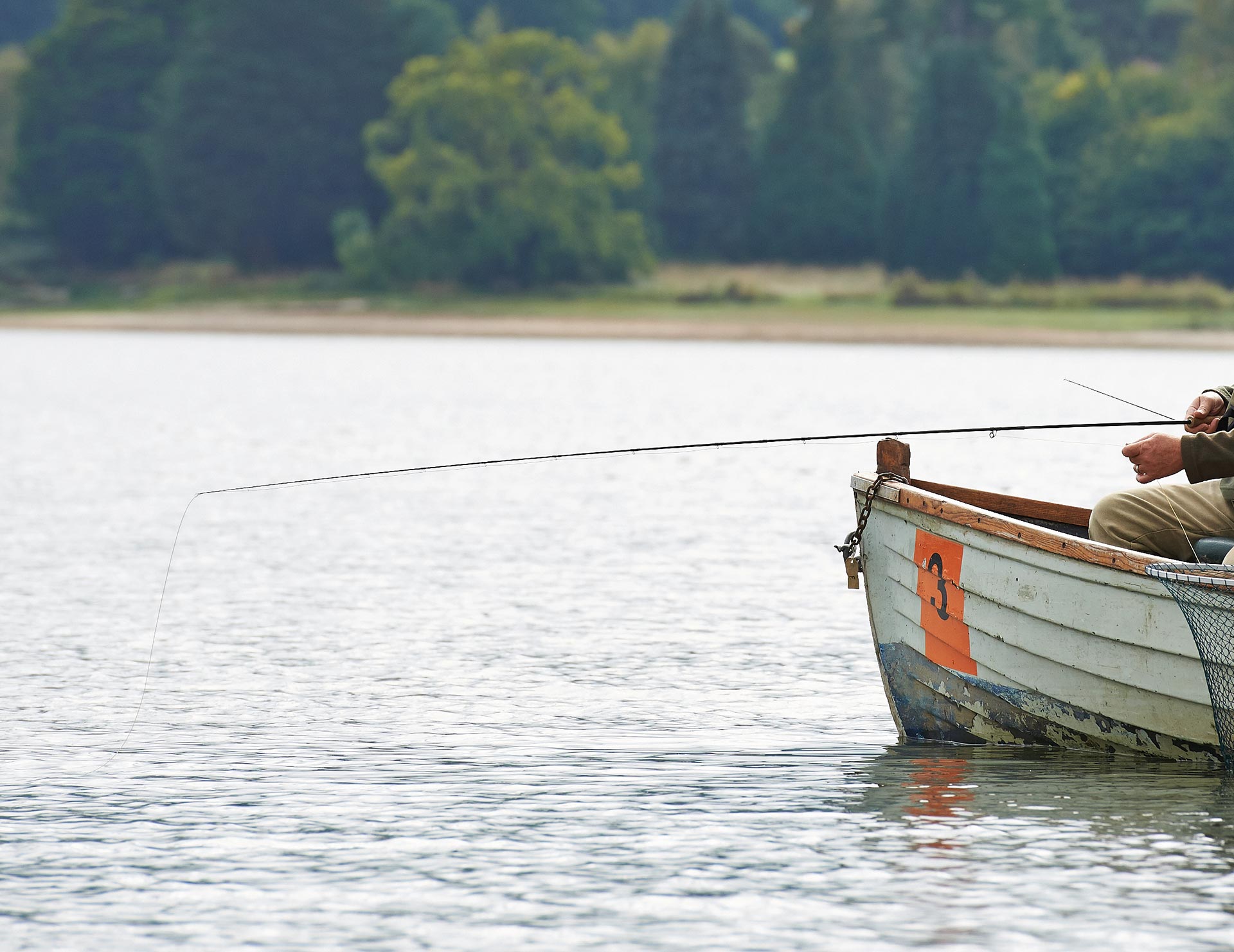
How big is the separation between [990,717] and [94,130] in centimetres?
8932

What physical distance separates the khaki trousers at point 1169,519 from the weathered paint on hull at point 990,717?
704mm

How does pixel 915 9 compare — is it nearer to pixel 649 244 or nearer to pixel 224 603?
pixel 649 244

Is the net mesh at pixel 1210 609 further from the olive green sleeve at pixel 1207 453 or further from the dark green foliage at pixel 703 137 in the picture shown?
the dark green foliage at pixel 703 137

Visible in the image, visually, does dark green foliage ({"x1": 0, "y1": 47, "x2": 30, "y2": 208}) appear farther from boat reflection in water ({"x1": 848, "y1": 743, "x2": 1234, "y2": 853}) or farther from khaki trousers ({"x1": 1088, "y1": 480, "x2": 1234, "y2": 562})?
khaki trousers ({"x1": 1088, "y1": 480, "x2": 1234, "y2": 562})

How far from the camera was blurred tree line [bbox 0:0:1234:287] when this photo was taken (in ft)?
250

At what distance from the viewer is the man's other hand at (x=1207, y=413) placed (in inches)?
309

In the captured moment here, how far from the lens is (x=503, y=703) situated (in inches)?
393

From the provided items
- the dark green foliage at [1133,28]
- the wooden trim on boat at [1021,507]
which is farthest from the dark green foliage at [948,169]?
the wooden trim on boat at [1021,507]

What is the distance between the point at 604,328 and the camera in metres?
71.0

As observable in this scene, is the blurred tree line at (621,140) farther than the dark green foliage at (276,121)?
No

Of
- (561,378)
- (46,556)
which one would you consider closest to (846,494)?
(46,556)

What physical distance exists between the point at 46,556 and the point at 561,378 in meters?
33.2

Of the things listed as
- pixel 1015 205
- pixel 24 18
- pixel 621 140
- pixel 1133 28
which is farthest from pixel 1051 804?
pixel 24 18

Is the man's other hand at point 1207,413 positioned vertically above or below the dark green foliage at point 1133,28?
below
